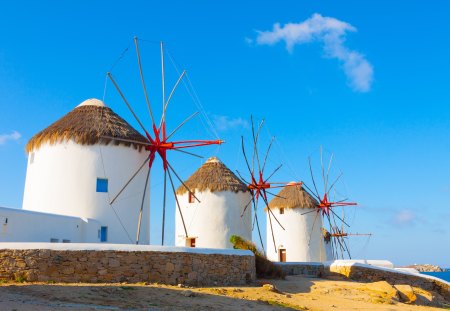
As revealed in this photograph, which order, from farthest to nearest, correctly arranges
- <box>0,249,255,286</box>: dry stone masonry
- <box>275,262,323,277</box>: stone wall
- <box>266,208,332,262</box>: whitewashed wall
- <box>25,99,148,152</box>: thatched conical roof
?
<box>266,208,332,262</box>: whitewashed wall < <box>275,262,323,277</box>: stone wall < <box>25,99,148,152</box>: thatched conical roof < <box>0,249,255,286</box>: dry stone masonry

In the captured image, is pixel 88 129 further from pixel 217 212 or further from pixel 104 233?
pixel 217 212

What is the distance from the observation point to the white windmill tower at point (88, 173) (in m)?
18.4

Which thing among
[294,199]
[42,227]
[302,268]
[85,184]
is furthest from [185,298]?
[294,199]

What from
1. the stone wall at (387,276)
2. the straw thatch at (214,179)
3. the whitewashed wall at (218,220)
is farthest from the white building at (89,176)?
the stone wall at (387,276)

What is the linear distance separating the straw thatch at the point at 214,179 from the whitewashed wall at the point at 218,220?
0.96 ft

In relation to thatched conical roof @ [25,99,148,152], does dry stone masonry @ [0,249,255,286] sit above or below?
below

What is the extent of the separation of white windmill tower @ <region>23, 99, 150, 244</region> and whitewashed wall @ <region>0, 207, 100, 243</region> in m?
0.35

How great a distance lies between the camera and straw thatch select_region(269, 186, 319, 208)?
111ft

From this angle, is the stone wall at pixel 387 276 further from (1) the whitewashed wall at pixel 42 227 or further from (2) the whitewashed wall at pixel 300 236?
(1) the whitewashed wall at pixel 42 227

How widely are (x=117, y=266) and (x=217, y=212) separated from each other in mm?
14003

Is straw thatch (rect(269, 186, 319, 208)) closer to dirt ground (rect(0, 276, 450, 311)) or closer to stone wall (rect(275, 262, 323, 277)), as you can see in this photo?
stone wall (rect(275, 262, 323, 277))

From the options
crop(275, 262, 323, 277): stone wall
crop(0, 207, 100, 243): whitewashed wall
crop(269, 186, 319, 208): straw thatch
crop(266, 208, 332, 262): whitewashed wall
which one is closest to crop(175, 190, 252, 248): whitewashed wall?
crop(275, 262, 323, 277): stone wall

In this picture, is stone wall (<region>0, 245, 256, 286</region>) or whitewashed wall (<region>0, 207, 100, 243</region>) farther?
whitewashed wall (<region>0, 207, 100, 243</region>)

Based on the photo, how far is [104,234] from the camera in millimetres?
18500
